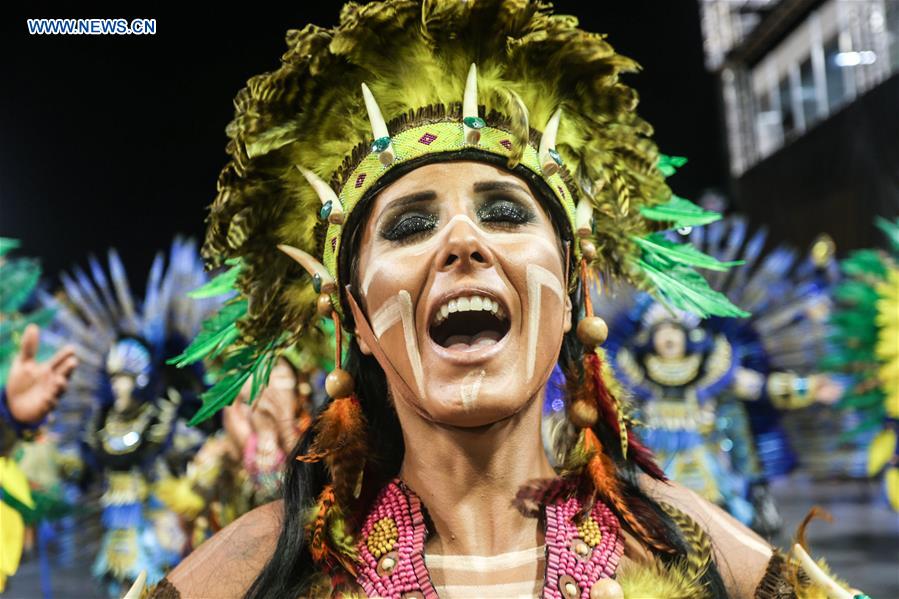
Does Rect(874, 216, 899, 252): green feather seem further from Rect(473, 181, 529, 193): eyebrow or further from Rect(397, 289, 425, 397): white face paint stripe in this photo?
Rect(397, 289, 425, 397): white face paint stripe

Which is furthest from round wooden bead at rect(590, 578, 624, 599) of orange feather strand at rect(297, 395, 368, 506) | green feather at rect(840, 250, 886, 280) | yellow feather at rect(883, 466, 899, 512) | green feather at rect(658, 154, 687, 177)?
yellow feather at rect(883, 466, 899, 512)

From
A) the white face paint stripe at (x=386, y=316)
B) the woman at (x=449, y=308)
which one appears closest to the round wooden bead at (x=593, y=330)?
the woman at (x=449, y=308)

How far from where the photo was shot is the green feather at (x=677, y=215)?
2008 millimetres

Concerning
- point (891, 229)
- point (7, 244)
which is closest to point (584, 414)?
point (7, 244)

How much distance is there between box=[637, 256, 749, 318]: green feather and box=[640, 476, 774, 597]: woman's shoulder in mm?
406

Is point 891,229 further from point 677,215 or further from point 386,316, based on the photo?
point 386,316

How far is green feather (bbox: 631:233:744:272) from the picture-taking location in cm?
202

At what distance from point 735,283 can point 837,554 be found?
57.1 inches

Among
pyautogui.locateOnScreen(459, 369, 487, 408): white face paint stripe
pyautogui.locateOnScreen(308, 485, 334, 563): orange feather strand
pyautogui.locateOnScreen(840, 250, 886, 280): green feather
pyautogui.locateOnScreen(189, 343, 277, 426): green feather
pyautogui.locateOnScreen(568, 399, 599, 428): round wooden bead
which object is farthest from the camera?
pyautogui.locateOnScreen(840, 250, 886, 280): green feather

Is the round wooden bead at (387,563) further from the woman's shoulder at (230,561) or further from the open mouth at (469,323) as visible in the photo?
the open mouth at (469,323)

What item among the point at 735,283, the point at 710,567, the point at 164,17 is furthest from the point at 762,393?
the point at 164,17

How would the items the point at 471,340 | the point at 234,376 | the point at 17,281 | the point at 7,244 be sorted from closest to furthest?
the point at 471,340 < the point at 234,376 < the point at 7,244 < the point at 17,281

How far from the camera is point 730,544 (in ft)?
5.71

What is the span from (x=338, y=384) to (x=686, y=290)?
803 millimetres
